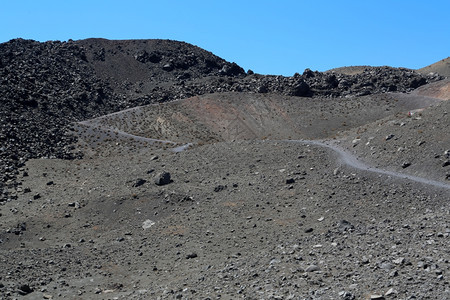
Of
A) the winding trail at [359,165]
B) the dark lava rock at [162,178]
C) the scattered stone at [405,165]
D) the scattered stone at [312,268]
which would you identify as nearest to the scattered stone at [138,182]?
the dark lava rock at [162,178]

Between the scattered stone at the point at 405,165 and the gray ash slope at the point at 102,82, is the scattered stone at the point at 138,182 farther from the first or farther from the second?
the scattered stone at the point at 405,165

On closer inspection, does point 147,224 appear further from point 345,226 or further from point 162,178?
point 345,226

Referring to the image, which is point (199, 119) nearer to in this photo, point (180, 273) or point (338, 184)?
point (338, 184)

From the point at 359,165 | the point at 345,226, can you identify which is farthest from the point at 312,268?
the point at 359,165

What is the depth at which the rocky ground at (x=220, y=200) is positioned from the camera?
63.1 feet

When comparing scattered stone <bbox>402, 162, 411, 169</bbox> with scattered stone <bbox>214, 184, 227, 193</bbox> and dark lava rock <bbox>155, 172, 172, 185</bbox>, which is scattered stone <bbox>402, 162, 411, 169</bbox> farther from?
dark lava rock <bbox>155, 172, 172, 185</bbox>

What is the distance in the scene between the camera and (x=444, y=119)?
128ft

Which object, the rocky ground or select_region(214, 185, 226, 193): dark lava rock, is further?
select_region(214, 185, 226, 193): dark lava rock

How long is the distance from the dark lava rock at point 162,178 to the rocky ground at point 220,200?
19cm

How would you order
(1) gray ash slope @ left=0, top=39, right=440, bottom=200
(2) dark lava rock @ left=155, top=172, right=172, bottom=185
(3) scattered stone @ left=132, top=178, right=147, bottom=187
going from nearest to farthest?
(2) dark lava rock @ left=155, top=172, right=172, bottom=185 < (3) scattered stone @ left=132, top=178, right=147, bottom=187 < (1) gray ash slope @ left=0, top=39, right=440, bottom=200

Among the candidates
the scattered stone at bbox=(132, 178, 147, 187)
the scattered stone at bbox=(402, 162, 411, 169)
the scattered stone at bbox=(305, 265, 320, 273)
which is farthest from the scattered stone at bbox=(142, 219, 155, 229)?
the scattered stone at bbox=(402, 162, 411, 169)

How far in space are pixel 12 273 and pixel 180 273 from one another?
7423mm

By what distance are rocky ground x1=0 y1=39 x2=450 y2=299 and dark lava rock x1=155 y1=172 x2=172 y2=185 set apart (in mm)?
188

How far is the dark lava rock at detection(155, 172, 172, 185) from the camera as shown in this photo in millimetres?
38175
